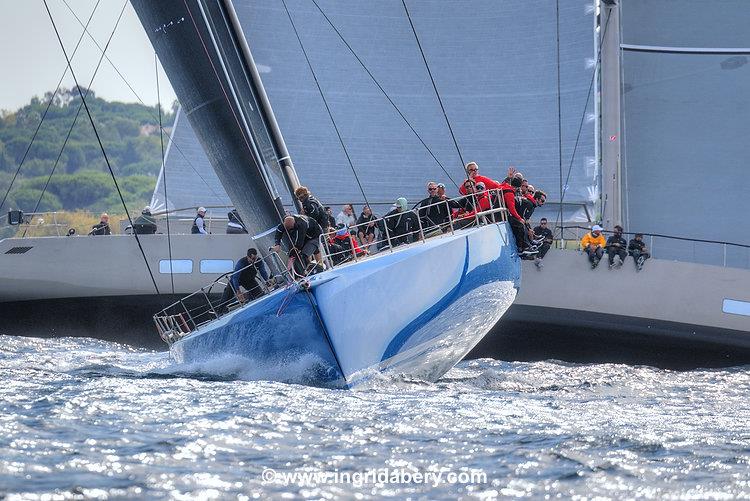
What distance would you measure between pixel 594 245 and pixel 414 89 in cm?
345

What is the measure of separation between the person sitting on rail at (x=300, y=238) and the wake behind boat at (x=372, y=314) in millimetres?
137

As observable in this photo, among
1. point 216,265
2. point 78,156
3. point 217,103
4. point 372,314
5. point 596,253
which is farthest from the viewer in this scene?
point 78,156

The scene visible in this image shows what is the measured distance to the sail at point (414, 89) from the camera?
Result: 16.1 meters

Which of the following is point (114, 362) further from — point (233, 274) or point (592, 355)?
point (592, 355)

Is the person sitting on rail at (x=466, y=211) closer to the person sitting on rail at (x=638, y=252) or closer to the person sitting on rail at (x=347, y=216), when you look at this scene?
the person sitting on rail at (x=347, y=216)

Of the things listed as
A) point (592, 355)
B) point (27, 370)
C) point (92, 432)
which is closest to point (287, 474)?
point (92, 432)

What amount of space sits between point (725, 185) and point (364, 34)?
4908mm

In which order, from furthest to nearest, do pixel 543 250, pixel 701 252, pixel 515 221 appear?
pixel 701 252
pixel 543 250
pixel 515 221

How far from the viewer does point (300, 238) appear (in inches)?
369

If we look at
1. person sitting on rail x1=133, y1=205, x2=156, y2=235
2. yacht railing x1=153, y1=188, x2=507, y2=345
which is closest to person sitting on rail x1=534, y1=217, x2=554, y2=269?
yacht railing x1=153, y1=188, x2=507, y2=345

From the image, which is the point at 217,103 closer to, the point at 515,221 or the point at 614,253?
the point at 515,221

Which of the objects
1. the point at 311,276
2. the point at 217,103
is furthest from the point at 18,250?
the point at 311,276

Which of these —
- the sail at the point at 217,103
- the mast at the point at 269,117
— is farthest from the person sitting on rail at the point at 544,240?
the sail at the point at 217,103

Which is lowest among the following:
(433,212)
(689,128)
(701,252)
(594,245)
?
(701,252)
